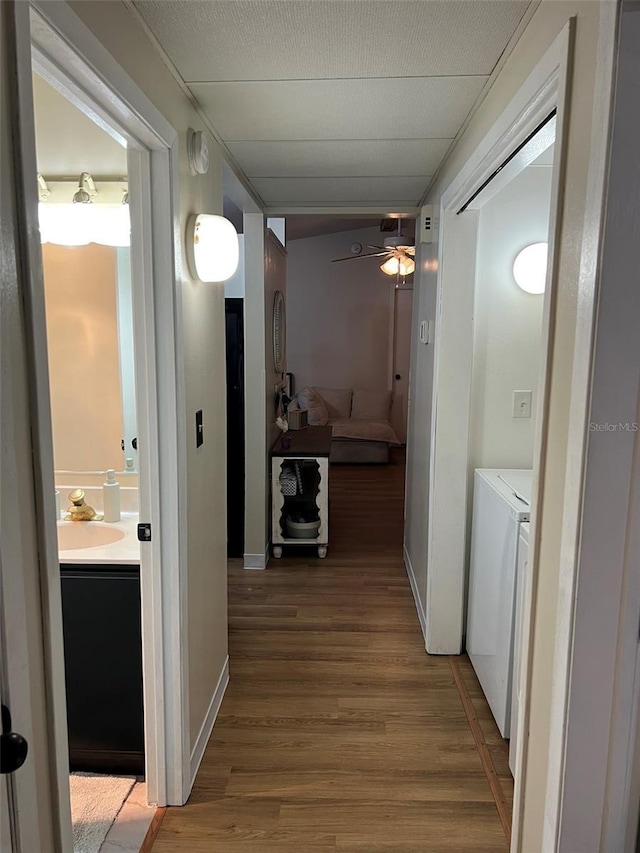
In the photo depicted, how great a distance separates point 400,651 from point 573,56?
2.57 metres

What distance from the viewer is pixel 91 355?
244cm

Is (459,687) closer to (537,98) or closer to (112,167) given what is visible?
(537,98)

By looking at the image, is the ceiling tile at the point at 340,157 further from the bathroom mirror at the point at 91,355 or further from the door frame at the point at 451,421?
the bathroom mirror at the point at 91,355

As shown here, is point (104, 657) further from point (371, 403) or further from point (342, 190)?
point (371, 403)

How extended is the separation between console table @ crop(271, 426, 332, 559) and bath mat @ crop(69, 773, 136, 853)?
7.10ft

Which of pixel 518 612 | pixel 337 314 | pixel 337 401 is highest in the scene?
pixel 337 314

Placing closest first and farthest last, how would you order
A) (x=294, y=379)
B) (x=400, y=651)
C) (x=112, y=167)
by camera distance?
(x=112, y=167) < (x=400, y=651) < (x=294, y=379)

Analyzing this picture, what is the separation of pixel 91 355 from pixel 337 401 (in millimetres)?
5382

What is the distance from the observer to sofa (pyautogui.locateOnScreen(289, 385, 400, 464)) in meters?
6.99

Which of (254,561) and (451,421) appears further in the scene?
(254,561)

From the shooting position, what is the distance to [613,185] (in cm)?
100

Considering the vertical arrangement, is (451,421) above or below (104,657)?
above

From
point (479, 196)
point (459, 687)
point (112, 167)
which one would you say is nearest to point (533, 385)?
point (479, 196)

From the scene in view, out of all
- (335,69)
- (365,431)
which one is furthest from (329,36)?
(365,431)
